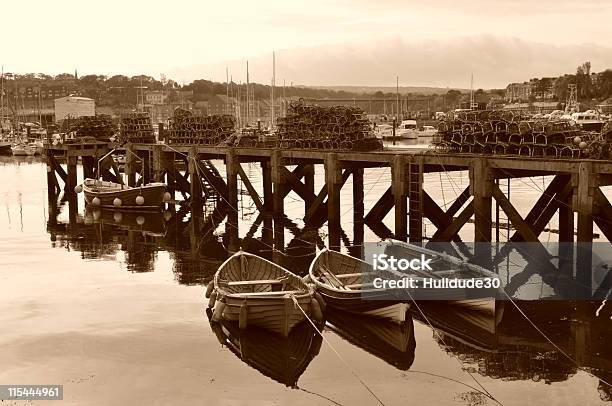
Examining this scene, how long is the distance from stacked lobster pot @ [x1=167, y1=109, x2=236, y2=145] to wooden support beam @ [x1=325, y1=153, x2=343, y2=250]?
52.7 feet

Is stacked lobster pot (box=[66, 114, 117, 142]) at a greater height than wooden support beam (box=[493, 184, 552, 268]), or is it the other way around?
stacked lobster pot (box=[66, 114, 117, 142])

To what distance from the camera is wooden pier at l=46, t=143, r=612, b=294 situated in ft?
94.9

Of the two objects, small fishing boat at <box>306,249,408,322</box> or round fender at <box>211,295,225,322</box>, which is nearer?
round fender at <box>211,295,225,322</box>

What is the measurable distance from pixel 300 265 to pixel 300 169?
15.3 m

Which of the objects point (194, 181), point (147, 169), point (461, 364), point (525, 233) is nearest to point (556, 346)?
point (461, 364)

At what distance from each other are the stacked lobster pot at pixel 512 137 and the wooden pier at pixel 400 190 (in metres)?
1.25

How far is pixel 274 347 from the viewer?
23.4m

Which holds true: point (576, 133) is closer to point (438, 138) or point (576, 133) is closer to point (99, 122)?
point (438, 138)

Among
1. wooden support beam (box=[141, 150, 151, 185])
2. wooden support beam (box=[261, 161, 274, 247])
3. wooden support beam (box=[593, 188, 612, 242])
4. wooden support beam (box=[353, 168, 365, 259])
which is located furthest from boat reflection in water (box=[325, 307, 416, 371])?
wooden support beam (box=[141, 150, 151, 185])

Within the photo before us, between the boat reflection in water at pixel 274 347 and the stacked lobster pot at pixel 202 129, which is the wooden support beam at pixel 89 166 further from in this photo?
the boat reflection in water at pixel 274 347

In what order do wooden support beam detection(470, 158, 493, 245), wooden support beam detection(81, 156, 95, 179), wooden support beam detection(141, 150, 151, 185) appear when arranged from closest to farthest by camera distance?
wooden support beam detection(470, 158, 493, 245), wooden support beam detection(141, 150, 151, 185), wooden support beam detection(81, 156, 95, 179)

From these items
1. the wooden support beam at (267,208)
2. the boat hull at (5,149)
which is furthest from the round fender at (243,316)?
the boat hull at (5,149)

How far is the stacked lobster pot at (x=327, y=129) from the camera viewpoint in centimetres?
4469

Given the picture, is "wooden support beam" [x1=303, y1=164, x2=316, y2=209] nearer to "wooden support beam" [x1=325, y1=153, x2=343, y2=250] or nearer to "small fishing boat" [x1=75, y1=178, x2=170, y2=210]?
"wooden support beam" [x1=325, y1=153, x2=343, y2=250]
